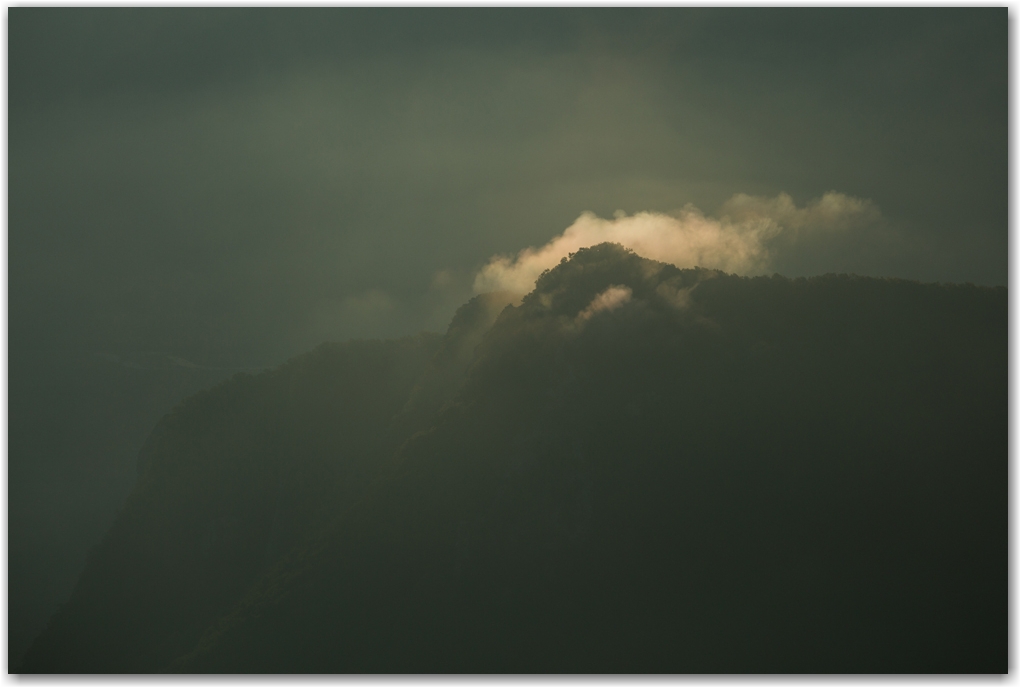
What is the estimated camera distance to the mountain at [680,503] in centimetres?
3538

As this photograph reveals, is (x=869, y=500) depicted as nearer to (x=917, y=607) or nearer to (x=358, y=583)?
(x=917, y=607)

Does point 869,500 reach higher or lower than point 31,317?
lower

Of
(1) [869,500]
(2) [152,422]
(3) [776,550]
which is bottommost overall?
(3) [776,550]

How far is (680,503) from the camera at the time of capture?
40.2 meters

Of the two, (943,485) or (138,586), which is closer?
(943,485)

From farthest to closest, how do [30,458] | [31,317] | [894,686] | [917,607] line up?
[31,317] < [30,458] < [917,607] < [894,686]

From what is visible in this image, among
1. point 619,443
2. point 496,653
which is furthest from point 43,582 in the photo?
point 619,443

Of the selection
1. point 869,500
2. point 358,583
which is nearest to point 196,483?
point 358,583

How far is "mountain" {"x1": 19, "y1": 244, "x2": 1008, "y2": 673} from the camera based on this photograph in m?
35.4

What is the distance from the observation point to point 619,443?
41.9 metres

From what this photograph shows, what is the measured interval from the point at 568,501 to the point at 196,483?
41290mm

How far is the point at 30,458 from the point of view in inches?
4862

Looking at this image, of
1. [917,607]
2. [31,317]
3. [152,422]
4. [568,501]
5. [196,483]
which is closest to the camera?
[917,607]

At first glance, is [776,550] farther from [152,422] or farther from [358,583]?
[152,422]
